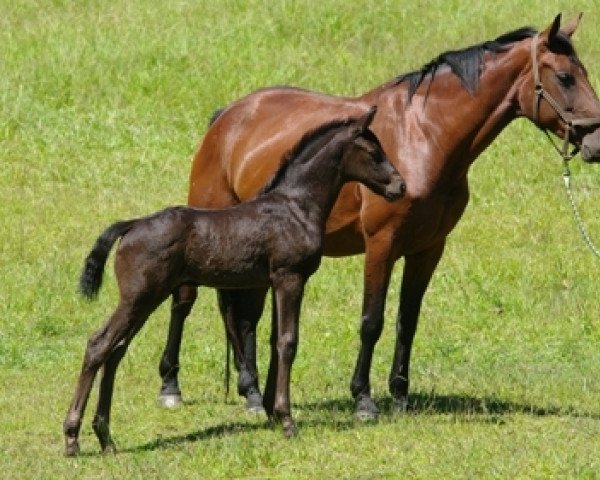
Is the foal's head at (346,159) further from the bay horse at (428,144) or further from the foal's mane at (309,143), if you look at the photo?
the bay horse at (428,144)

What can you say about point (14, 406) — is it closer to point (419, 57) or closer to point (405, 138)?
Result: point (405, 138)

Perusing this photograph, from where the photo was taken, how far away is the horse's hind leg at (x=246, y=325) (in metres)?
11.1

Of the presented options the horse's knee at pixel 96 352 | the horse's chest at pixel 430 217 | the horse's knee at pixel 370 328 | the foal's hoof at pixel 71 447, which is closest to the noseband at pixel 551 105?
the horse's chest at pixel 430 217

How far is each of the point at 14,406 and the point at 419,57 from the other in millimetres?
10131

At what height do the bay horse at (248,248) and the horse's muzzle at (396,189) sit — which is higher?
the horse's muzzle at (396,189)

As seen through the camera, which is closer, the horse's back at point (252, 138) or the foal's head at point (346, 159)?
the foal's head at point (346, 159)

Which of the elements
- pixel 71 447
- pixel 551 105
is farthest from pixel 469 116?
pixel 71 447

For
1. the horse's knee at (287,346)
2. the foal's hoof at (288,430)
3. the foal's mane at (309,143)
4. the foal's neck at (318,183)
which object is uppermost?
the foal's mane at (309,143)

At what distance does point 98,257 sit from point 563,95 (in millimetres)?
Result: 3163

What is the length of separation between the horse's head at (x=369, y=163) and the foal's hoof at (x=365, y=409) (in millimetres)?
1523

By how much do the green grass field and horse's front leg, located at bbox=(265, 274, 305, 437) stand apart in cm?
19

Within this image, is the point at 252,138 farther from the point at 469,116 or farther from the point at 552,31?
the point at 552,31

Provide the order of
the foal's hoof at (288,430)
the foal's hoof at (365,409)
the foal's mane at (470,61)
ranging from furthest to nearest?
the foal's mane at (470,61), the foal's hoof at (365,409), the foal's hoof at (288,430)

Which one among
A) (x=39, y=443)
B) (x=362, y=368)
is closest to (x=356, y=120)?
(x=362, y=368)
